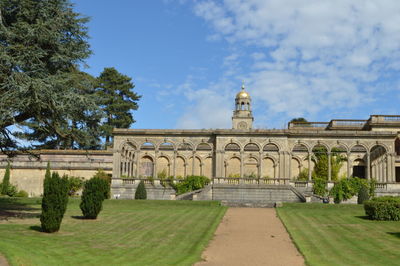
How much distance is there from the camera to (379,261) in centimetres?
1198

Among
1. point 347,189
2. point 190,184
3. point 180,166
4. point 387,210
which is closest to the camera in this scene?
point 387,210

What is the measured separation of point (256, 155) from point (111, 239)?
→ 34.5 meters

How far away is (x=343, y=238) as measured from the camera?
630 inches

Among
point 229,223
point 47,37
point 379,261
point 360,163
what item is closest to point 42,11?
point 47,37

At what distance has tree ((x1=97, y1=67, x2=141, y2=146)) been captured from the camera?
198 ft

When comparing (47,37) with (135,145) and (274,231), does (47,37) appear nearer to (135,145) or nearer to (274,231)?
(274,231)

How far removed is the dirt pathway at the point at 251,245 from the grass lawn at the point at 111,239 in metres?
0.49

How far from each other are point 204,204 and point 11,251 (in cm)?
1956

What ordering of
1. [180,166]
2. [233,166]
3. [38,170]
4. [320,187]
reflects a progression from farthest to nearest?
1. [180,166]
2. [233,166]
3. [38,170]
4. [320,187]

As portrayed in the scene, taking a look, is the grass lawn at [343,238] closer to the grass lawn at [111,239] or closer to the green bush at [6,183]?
the grass lawn at [111,239]

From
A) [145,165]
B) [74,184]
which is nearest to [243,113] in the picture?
[145,165]

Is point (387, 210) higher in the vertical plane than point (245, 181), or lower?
lower

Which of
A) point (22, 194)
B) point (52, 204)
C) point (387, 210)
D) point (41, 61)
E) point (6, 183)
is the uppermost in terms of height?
point (41, 61)

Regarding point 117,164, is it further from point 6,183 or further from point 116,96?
point 116,96
